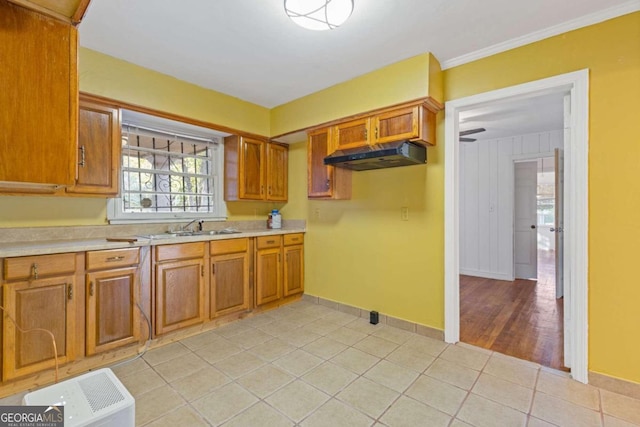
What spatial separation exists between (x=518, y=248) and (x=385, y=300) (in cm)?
363

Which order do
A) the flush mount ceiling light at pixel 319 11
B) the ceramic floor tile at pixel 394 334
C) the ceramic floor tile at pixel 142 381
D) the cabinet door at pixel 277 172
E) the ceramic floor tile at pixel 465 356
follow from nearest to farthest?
the flush mount ceiling light at pixel 319 11 → the ceramic floor tile at pixel 142 381 → the ceramic floor tile at pixel 465 356 → the ceramic floor tile at pixel 394 334 → the cabinet door at pixel 277 172

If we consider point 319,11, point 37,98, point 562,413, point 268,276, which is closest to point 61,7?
point 37,98

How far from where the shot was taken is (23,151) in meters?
1.18

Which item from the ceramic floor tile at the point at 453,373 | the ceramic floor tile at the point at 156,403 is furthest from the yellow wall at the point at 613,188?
the ceramic floor tile at the point at 156,403

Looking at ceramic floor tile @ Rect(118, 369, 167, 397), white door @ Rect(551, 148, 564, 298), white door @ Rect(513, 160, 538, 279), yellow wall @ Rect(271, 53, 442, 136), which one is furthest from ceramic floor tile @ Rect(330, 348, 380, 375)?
white door @ Rect(513, 160, 538, 279)

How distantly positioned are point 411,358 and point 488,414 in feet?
2.29

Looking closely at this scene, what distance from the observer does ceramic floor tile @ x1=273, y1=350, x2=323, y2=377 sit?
2205mm

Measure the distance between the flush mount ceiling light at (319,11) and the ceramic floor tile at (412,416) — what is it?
2400 mm

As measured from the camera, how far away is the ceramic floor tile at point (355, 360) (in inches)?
87.9

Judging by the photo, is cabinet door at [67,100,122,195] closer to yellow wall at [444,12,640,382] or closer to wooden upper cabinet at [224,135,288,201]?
wooden upper cabinet at [224,135,288,201]

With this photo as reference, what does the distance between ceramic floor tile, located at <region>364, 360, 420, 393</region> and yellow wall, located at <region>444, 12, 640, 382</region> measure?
124 cm

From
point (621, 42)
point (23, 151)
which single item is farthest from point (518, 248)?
point (23, 151)

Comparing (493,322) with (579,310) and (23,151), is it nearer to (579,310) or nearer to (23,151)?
(579,310)

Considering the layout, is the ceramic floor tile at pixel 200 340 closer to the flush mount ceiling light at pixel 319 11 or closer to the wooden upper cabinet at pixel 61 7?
the wooden upper cabinet at pixel 61 7
